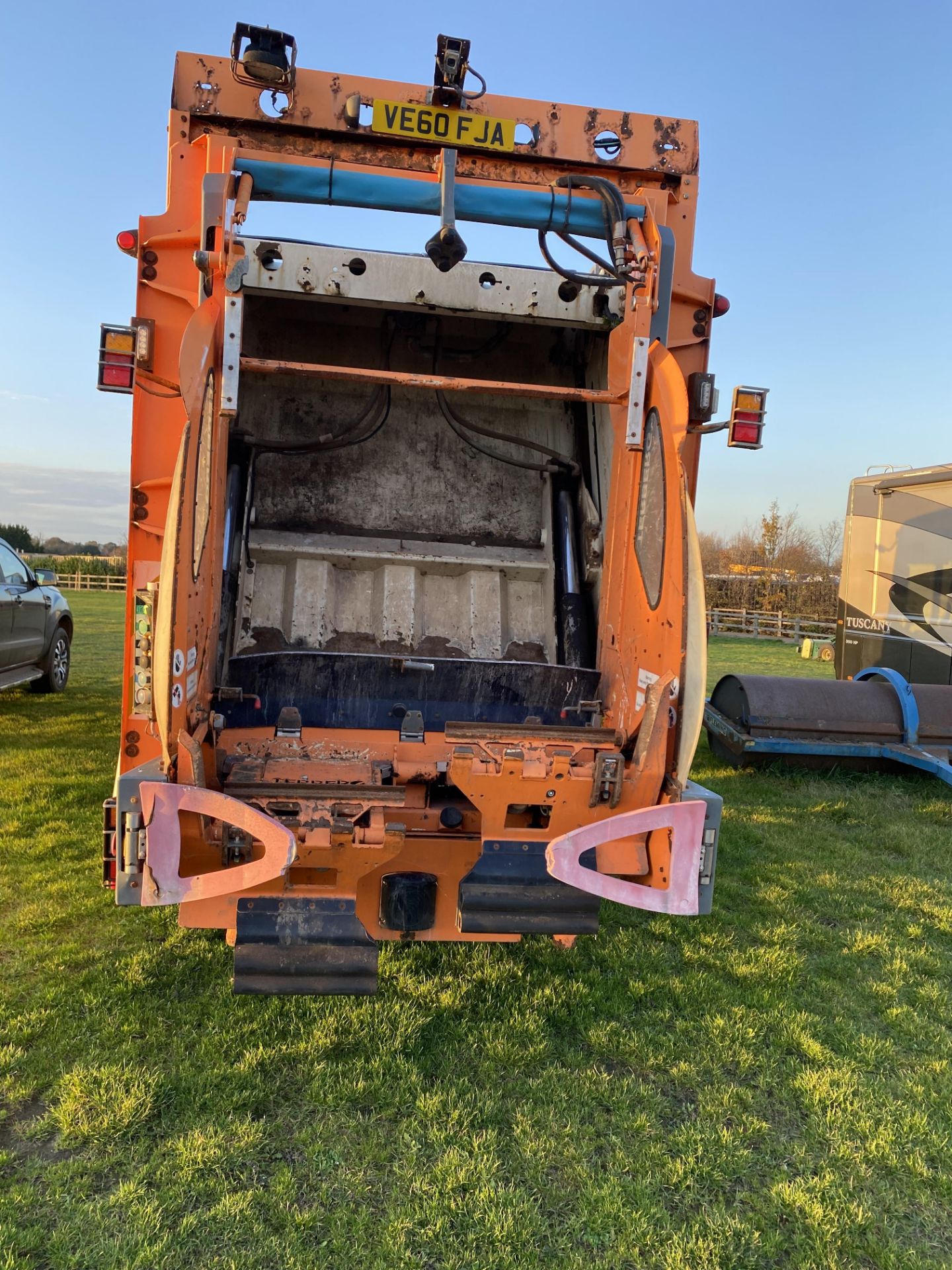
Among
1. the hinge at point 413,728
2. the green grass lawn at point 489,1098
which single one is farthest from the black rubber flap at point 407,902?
the hinge at point 413,728

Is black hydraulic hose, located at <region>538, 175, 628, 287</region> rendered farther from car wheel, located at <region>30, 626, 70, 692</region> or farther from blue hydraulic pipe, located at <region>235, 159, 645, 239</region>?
car wheel, located at <region>30, 626, 70, 692</region>

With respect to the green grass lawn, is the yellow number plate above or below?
above

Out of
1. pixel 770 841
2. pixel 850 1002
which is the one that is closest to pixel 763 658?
pixel 770 841

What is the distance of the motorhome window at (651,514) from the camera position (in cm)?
297

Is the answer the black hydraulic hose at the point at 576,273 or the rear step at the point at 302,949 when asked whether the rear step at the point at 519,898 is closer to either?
the rear step at the point at 302,949

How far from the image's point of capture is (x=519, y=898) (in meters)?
2.71

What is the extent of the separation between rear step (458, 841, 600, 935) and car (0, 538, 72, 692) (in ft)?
21.9

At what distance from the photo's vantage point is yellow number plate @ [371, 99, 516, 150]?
335cm

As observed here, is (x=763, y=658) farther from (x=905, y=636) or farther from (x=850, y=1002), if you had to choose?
(x=850, y=1002)

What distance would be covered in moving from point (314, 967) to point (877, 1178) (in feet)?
5.94

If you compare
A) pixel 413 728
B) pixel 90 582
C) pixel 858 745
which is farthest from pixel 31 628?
pixel 90 582

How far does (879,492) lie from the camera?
8.03 m

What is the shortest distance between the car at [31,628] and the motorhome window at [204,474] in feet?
19.4

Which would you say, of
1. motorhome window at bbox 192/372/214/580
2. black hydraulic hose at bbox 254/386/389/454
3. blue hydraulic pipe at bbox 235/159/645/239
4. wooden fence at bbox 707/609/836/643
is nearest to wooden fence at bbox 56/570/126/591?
wooden fence at bbox 707/609/836/643
